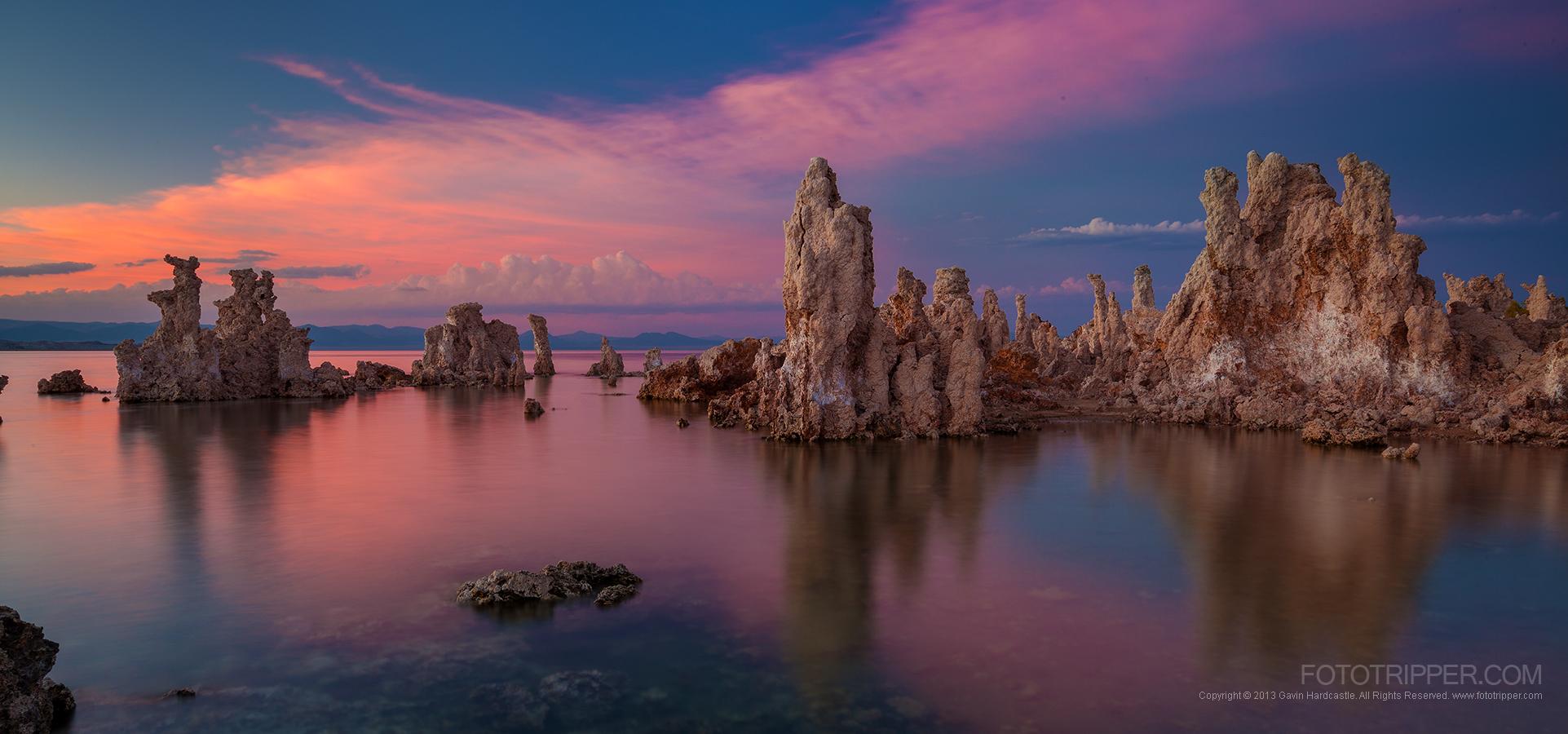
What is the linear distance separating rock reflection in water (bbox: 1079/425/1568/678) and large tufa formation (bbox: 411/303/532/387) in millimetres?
48457

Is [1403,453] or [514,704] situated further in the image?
[1403,453]

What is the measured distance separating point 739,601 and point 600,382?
187 feet

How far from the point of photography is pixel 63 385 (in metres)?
47.8

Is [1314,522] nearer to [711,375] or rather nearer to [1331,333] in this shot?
[1331,333]

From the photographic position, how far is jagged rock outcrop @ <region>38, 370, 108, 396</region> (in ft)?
155

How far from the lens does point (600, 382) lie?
6506cm

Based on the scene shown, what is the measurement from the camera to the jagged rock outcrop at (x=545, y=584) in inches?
385

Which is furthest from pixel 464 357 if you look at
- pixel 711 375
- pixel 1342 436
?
pixel 1342 436

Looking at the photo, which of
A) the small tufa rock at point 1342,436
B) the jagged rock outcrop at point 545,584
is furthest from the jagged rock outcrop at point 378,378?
the small tufa rock at point 1342,436

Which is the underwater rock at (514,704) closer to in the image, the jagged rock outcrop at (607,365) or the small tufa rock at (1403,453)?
the small tufa rock at (1403,453)

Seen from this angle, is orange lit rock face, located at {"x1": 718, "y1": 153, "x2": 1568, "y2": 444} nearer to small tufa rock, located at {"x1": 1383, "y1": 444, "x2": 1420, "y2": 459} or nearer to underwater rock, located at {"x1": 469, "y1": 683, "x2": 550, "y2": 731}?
small tufa rock, located at {"x1": 1383, "y1": 444, "x2": 1420, "y2": 459}

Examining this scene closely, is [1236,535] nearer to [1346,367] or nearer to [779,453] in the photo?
[779,453]

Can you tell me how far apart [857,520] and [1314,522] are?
794cm

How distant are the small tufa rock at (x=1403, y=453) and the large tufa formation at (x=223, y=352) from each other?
1939 inches
